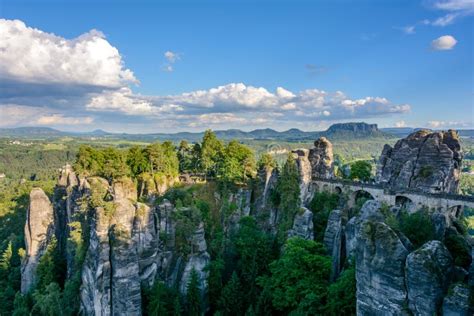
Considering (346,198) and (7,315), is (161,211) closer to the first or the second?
(346,198)

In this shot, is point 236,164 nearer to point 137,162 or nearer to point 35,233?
point 137,162

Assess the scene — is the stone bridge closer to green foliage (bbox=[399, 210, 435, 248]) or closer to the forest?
the forest

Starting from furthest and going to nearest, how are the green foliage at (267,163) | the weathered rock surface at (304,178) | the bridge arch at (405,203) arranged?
the green foliage at (267,163) < the weathered rock surface at (304,178) < the bridge arch at (405,203)

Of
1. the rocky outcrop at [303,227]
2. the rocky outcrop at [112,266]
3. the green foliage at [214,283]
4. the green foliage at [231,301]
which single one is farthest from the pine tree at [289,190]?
the rocky outcrop at [112,266]

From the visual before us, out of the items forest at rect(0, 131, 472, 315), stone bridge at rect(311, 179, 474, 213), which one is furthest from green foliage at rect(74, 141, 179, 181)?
stone bridge at rect(311, 179, 474, 213)

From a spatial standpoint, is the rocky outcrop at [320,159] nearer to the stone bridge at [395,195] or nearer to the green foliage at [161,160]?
the stone bridge at [395,195]

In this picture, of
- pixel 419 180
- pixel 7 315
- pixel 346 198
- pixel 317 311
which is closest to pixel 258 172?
pixel 346 198

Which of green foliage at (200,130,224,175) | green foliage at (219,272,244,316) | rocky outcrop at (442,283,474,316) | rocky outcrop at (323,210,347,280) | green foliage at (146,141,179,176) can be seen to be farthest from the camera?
green foliage at (200,130,224,175)

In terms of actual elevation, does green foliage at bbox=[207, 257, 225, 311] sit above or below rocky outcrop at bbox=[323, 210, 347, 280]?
below
